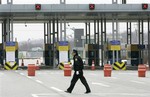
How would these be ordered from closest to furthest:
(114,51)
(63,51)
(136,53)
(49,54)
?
(63,51) < (114,51) < (136,53) < (49,54)

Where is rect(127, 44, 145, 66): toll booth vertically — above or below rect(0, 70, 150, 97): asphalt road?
above

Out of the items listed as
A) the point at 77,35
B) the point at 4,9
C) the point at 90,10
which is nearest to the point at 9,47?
the point at 4,9

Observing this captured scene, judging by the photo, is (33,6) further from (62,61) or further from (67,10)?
(62,61)

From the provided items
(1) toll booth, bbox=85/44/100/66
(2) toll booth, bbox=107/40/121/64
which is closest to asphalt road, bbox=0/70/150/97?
(2) toll booth, bbox=107/40/121/64

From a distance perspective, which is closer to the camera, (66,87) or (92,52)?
(66,87)

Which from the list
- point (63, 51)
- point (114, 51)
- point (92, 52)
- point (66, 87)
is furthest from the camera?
point (92, 52)

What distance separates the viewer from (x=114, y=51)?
49906 millimetres

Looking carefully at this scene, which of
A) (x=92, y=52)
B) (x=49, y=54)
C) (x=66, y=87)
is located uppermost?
(x=92, y=52)

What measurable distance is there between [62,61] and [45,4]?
5.98m

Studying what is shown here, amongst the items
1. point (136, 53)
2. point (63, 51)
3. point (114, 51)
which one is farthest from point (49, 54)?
point (63, 51)

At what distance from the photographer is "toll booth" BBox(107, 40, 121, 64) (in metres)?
46.8

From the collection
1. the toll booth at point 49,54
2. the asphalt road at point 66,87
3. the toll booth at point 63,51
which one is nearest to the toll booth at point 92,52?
the toll booth at point 49,54

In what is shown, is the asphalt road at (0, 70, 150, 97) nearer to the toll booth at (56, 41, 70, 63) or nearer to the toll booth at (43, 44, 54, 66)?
the toll booth at (56, 41, 70, 63)

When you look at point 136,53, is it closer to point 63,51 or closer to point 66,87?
point 63,51
